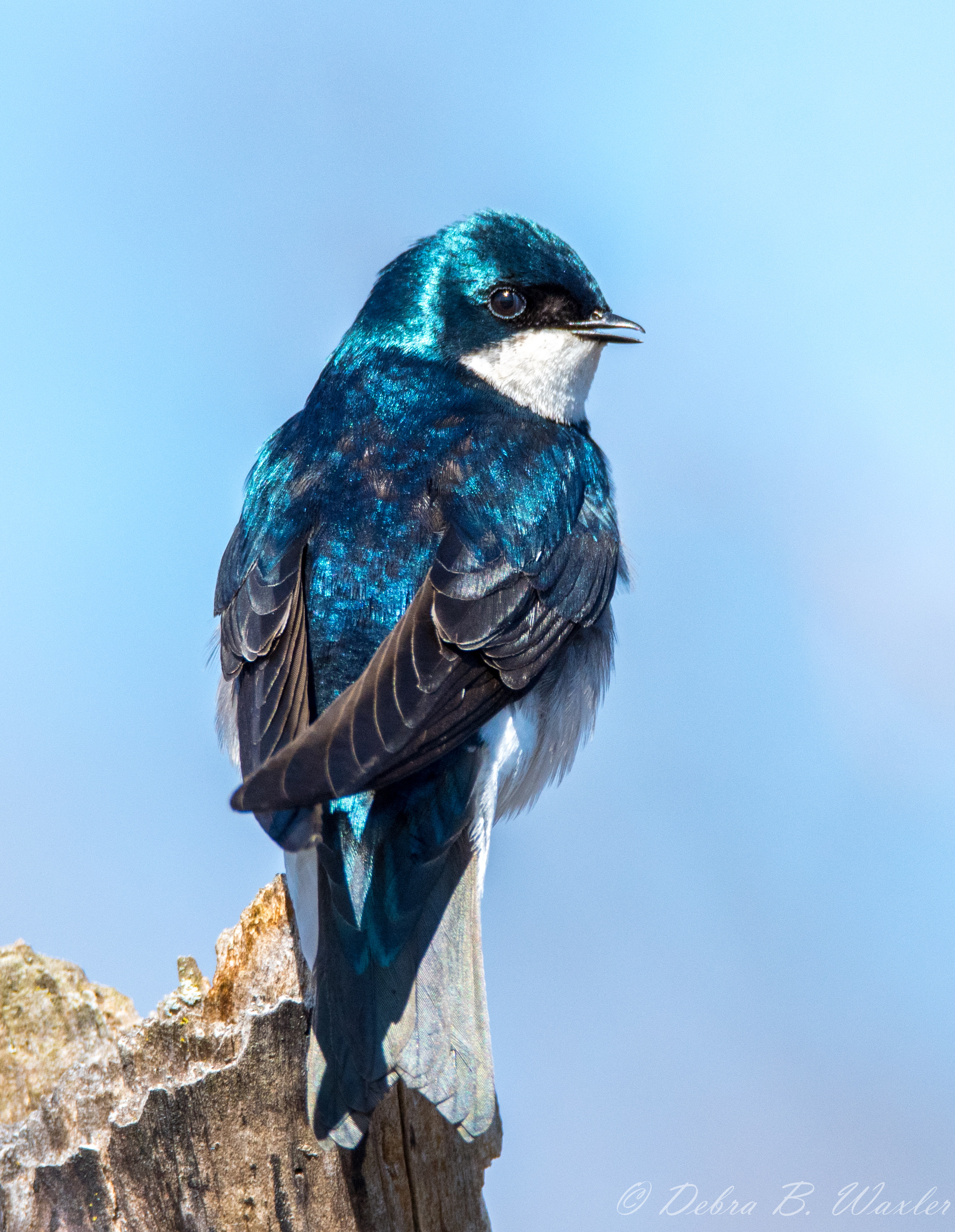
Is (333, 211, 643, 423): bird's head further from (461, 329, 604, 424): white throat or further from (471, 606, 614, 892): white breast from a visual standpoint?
(471, 606, 614, 892): white breast

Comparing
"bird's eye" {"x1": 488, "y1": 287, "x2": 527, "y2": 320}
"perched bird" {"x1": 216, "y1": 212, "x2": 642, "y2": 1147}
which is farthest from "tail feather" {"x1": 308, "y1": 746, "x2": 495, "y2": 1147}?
"bird's eye" {"x1": 488, "y1": 287, "x2": 527, "y2": 320}

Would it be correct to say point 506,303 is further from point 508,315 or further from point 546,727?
point 546,727

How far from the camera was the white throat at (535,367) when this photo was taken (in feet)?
10.3

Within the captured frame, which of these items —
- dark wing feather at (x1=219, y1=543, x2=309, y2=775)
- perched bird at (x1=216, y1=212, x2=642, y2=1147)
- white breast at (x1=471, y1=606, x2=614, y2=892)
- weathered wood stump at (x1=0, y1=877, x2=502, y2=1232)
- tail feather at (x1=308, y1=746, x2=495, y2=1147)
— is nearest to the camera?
weathered wood stump at (x1=0, y1=877, x2=502, y2=1232)

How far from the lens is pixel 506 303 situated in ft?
10.5

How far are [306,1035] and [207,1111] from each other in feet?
0.61

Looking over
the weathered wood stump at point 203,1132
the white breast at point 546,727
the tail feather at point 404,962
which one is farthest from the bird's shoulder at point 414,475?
the weathered wood stump at point 203,1132

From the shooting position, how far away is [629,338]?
3.24 meters

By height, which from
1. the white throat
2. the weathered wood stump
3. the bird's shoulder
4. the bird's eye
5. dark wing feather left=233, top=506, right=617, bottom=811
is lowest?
the weathered wood stump

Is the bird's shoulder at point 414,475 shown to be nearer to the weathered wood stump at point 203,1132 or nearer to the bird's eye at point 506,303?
the bird's eye at point 506,303

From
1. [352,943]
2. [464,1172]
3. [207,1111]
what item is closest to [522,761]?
[352,943]

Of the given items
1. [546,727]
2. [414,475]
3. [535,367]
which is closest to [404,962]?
[546,727]

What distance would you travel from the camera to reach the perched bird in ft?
6.72

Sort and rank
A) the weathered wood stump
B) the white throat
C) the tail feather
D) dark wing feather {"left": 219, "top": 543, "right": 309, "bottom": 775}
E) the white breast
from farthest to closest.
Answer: the white throat → the white breast → dark wing feather {"left": 219, "top": 543, "right": 309, "bottom": 775} → the tail feather → the weathered wood stump
